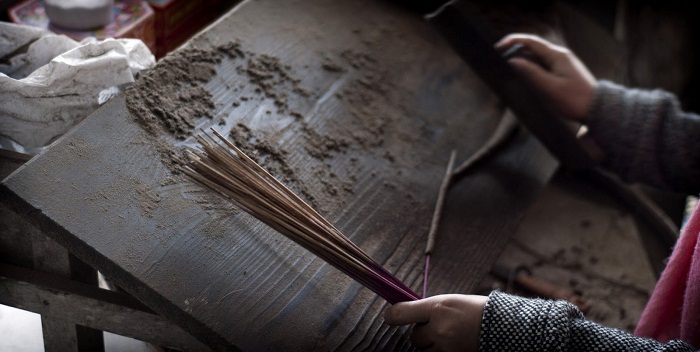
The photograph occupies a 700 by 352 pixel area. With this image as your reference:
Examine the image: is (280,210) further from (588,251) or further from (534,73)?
(588,251)

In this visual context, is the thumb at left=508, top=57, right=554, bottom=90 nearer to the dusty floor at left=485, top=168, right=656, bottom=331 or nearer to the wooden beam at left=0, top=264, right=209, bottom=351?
the dusty floor at left=485, top=168, right=656, bottom=331

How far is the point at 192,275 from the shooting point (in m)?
1.17

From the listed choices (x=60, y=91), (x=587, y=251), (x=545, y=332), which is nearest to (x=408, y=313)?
(x=545, y=332)

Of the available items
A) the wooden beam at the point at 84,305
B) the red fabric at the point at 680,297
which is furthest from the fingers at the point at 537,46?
the wooden beam at the point at 84,305

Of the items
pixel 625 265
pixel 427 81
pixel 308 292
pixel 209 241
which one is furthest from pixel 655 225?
pixel 209 241

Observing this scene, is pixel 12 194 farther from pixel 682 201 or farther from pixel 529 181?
pixel 682 201

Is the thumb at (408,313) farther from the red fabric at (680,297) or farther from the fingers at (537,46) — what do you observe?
the fingers at (537,46)

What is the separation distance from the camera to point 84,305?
1.43 metres

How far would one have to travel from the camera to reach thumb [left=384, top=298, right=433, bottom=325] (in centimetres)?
124

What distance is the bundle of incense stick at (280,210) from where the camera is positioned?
4.02 feet

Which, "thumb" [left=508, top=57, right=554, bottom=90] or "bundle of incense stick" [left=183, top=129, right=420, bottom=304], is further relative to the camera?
"thumb" [left=508, top=57, right=554, bottom=90]

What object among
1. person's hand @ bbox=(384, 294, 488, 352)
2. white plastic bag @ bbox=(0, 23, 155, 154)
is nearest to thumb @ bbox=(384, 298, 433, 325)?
person's hand @ bbox=(384, 294, 488, 352)

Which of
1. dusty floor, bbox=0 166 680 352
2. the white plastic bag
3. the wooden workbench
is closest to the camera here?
the wooden workbench

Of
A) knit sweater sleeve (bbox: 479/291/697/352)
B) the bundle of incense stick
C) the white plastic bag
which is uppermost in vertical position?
→ the white plastic bag
